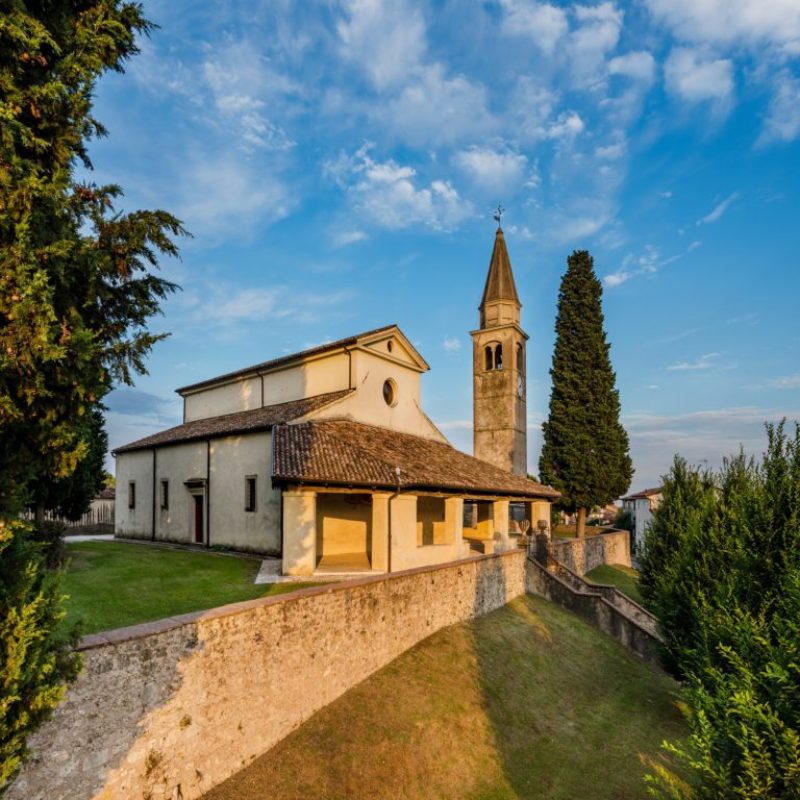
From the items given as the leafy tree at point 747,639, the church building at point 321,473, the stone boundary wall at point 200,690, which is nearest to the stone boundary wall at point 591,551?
the church building at point 321,473

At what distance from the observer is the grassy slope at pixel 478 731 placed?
27.9 feet

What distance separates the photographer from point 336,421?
19578 millimetres

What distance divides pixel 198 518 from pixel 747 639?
2061 centimetres

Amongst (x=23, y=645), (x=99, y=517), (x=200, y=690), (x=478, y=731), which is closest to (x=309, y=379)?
(x=478, y=731)

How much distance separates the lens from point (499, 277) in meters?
35.2

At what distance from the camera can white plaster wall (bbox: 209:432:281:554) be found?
719 inches

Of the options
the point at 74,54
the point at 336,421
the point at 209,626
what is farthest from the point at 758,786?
the point at 336,421

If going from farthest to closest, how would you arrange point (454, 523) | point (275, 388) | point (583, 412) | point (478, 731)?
point (583, 412), point (275, 388), point (454, 523), point (478, 731)

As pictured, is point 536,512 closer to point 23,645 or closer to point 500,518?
point 500,518

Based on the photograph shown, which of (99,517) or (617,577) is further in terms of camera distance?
(99,517)

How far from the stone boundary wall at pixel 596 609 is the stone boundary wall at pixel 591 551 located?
2.45 meters

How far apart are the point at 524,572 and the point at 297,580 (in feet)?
33.7

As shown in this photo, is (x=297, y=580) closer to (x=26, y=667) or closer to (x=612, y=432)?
(x=26, y=667)

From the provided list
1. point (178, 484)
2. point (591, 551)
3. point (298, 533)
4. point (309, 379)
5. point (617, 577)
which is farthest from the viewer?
point (591, 551)
